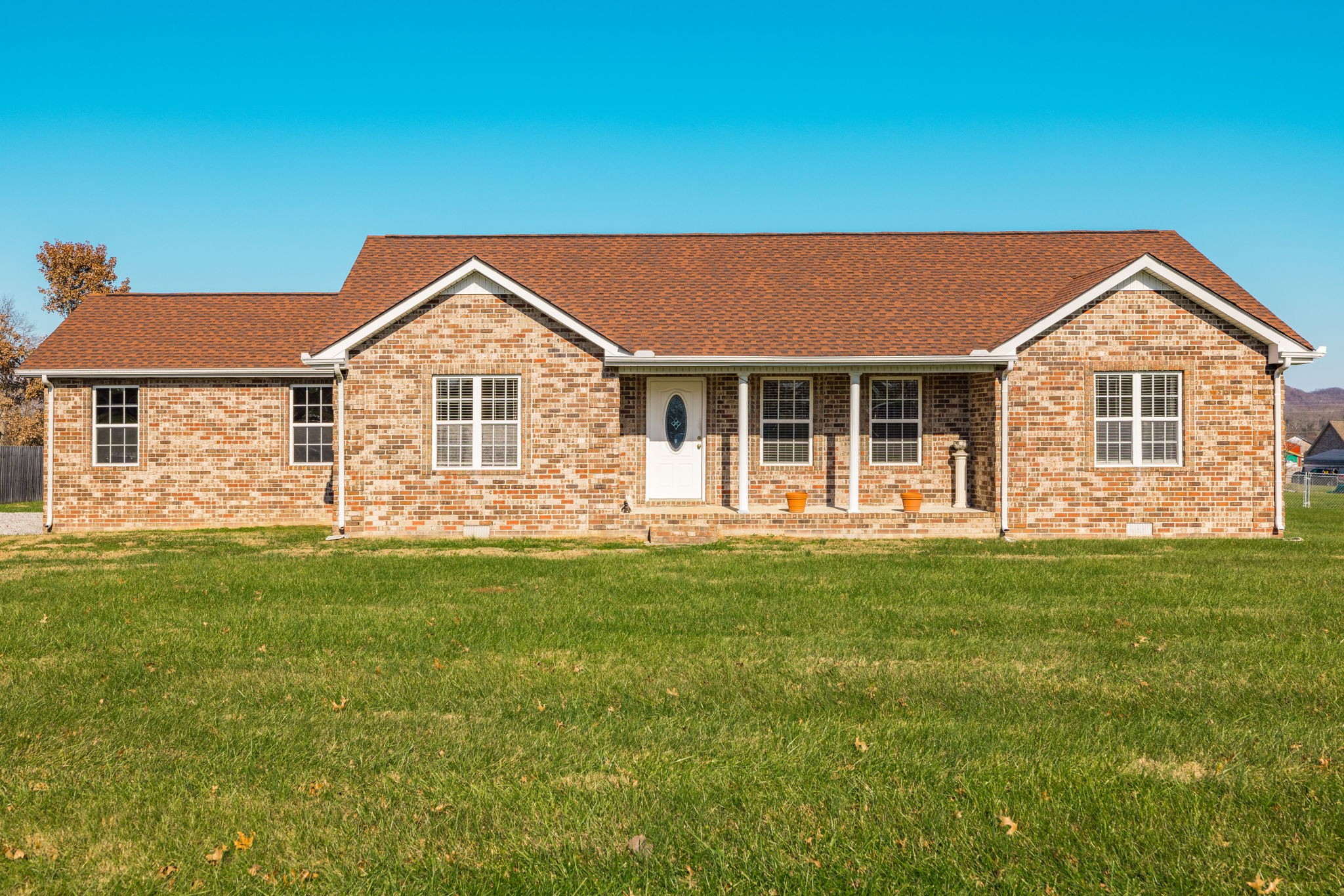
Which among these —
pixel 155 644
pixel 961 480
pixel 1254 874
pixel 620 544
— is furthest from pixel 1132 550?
pixel 155 644

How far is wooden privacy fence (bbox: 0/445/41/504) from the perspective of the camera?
97.3ft

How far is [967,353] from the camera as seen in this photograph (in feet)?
58.3

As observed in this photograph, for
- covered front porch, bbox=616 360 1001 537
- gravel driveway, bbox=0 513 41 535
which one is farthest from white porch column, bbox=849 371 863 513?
gravel driveway, bbox=0 513 41 535

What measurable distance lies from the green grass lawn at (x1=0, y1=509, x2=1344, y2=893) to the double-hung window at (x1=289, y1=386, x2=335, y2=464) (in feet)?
30.9

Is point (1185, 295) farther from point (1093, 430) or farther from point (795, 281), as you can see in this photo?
point (795, 281)

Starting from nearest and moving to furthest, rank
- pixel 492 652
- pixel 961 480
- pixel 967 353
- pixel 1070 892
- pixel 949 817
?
pixel 1070 892 < pixel 949 817 < pixel 492 652 < pixel 967 353 < pixel 961 480

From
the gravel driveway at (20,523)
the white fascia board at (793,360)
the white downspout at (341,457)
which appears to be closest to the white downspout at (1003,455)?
the white fascia board at (793,360)

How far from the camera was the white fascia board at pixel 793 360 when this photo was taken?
1759cm

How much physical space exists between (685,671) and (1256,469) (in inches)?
588

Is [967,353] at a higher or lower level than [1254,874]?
higher

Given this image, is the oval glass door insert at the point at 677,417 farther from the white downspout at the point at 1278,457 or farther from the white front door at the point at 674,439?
the white downspout at the point at 1278,457

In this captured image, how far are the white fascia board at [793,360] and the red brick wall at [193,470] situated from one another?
24.7 feet

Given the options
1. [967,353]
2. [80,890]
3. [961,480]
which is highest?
[967,353]

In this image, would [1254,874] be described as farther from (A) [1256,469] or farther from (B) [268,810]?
(A) [1256,469]
